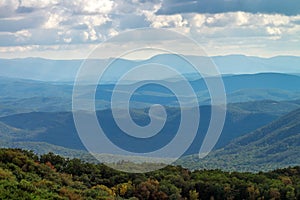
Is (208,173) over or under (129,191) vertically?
over

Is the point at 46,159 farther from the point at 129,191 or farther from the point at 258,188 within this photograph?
the point at 258,188

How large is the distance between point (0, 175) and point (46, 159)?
59.7 ft

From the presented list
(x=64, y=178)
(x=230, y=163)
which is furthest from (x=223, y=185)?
(x=230, y=163)

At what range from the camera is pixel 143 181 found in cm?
3838

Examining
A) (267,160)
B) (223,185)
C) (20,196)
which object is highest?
(267,160)

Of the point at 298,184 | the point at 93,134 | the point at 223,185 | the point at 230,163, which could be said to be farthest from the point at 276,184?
the point at 230,163

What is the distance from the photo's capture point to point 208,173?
151 ft

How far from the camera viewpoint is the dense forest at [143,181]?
1288 inches

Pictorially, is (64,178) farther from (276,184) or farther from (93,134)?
(276,184)

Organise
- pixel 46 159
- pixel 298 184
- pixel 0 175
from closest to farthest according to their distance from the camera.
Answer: pixel 0 175
pixel 298 184
pixel 46 159

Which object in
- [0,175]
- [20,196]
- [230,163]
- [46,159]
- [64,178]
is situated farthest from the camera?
[230,163]

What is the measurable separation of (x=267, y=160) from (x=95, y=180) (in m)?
162

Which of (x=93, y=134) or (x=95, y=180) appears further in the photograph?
(x=93, y=134)

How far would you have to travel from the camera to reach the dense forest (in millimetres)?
32719
